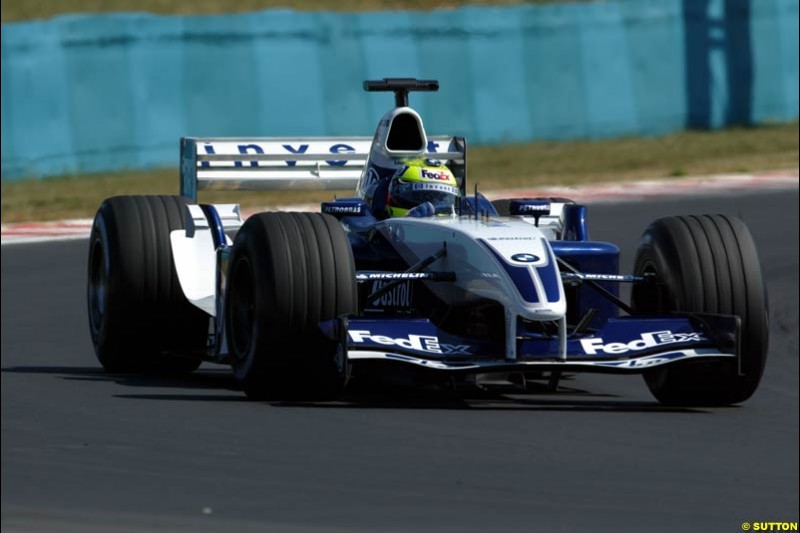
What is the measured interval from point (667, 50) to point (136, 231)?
1652 cm

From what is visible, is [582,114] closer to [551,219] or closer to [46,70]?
[46,70]

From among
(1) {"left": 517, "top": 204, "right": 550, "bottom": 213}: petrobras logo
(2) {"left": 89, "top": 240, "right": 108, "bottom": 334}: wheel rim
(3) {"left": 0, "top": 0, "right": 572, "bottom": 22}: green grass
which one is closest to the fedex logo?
(1) {"left": 517, "top": 204, "right": 550, "bottom": 213}: petrobras logo

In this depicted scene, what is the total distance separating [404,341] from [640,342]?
120 cm

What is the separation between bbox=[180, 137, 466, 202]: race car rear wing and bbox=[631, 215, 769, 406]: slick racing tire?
2856mm

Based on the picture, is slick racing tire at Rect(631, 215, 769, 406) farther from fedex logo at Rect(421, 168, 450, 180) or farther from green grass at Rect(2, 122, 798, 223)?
green grass at Rect(2, 122, 798, 223)

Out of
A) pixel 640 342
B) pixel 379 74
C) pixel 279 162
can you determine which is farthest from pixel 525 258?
pixel 379 74

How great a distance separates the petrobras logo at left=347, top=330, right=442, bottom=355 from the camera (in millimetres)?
8938

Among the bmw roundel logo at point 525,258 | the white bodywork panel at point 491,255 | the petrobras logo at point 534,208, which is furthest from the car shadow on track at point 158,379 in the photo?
the petrobras logo at point 534,208

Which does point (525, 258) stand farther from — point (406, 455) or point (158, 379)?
point (158, 379)

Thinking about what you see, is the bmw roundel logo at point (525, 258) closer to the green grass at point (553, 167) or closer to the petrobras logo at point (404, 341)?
the petrobras logo at point (404, 341)

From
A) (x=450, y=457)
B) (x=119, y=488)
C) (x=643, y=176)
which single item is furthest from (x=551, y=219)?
(x=643, y=176)

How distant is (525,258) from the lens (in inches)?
358

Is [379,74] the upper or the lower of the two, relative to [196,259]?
upper

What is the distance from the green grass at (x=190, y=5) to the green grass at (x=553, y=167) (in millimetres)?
3799
